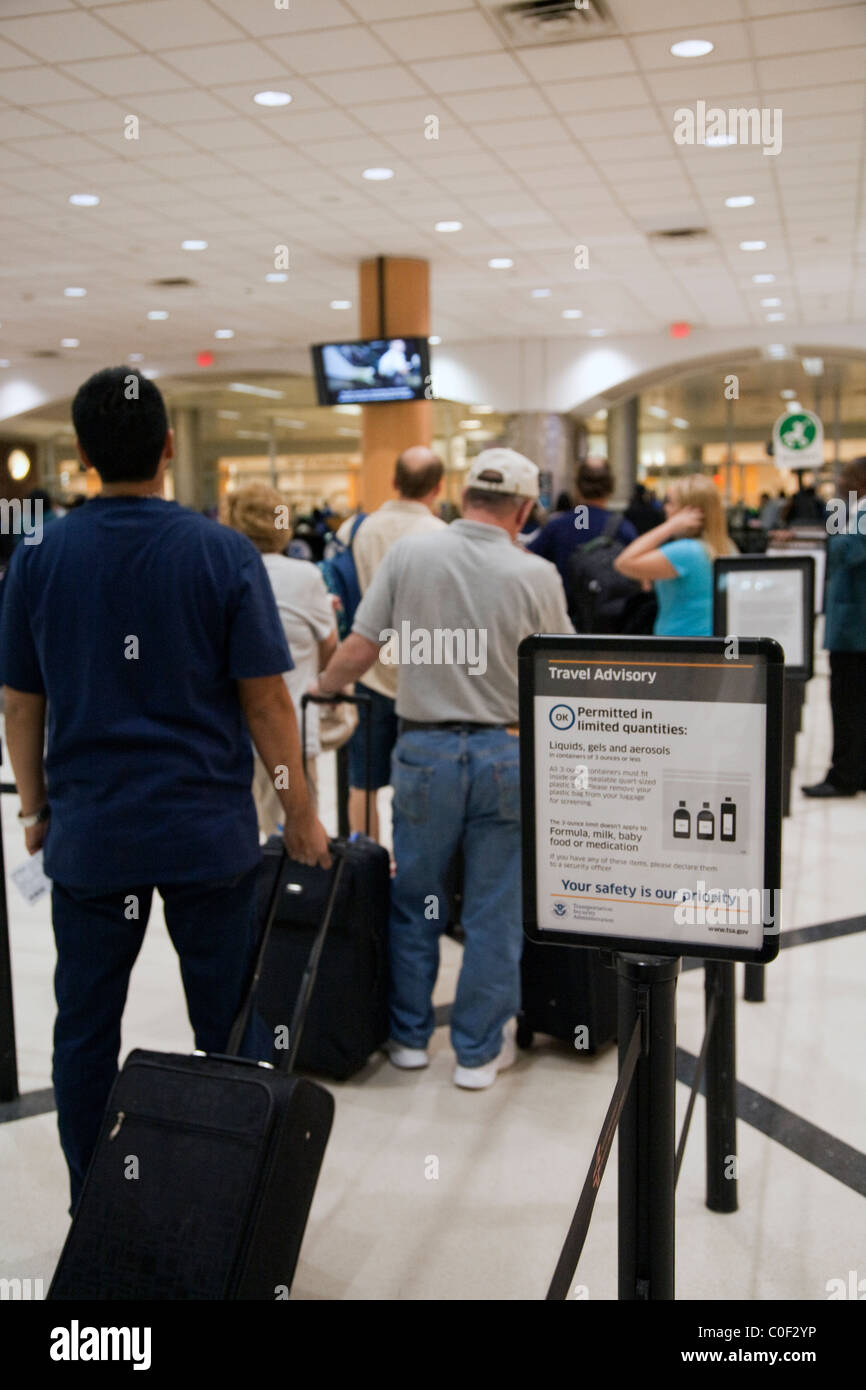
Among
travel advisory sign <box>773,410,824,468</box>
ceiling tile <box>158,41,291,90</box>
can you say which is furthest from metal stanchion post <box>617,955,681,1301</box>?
travel advisory sign <box>773,410,824,468</box>

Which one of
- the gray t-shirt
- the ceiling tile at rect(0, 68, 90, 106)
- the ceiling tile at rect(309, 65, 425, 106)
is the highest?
the ceiling tile at rect(0, 68, 90, 106)

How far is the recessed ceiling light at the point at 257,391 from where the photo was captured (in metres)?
19.4

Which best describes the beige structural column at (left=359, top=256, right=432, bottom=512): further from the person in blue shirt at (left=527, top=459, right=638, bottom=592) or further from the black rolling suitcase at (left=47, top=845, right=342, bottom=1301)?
the black rolling suitcase at (left=47, top=845, right=342, bottom=1301)

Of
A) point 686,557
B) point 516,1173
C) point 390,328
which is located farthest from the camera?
point 390,328

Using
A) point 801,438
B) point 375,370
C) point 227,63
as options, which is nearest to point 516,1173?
point 227,63

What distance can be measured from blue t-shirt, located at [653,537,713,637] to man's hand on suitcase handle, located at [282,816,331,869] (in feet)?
7.24

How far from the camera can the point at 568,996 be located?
2926 mm

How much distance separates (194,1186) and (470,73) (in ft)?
18.6

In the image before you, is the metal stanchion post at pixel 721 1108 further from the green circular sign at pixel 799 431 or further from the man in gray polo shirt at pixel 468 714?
the green circular sign at pixel 799 431

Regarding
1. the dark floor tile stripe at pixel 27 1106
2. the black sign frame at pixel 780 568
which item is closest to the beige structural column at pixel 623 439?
the black sign frame at pixel 780 568

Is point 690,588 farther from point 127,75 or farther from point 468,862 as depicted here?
point 127,75

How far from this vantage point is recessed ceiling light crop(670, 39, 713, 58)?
546cm

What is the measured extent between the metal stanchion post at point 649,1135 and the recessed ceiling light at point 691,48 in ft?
17.6

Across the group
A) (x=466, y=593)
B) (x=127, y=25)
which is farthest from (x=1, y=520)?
(x=466, y=593)
